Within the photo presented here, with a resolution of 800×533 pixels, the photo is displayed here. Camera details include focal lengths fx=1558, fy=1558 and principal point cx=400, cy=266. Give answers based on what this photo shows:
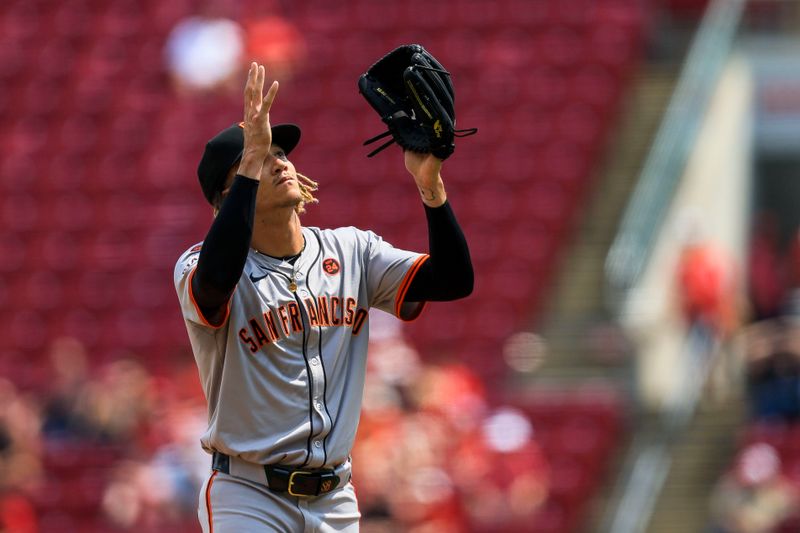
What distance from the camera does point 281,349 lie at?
409 centimetres

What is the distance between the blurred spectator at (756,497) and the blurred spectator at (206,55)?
18.7 ft

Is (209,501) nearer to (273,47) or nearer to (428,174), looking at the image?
(428,174)

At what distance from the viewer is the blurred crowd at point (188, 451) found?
29.1ft

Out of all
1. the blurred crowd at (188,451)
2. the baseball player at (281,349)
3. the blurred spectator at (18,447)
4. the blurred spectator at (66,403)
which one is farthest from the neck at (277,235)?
the blurred spectator at (66,403)

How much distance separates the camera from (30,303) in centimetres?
1172

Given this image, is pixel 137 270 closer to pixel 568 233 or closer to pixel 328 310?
pixel 568 233

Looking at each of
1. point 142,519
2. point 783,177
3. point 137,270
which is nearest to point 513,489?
point 142,519

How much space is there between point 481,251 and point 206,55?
318 centimetres

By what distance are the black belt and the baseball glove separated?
885 millimetres

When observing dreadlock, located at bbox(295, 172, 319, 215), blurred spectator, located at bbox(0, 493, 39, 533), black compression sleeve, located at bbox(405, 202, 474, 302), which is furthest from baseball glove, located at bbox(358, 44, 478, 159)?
blurred spectator, located at bbox(0, 493, 39, 533)

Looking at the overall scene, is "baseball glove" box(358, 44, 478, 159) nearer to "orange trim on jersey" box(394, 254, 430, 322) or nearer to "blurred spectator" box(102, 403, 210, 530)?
"orange trim on jersey" box(394, 254, 430, 322)

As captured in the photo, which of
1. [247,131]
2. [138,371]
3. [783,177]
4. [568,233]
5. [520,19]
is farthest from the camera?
[783,177]

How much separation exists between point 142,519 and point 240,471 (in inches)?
215

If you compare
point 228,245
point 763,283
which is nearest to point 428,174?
point 228,245
